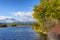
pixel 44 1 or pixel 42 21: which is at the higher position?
pixel 44 1

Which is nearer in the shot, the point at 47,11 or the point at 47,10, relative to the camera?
the point at 47,11

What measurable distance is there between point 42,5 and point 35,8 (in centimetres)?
348

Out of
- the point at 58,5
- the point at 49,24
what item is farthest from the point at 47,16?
the point at 49,24

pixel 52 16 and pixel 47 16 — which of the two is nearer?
pixel 52 16

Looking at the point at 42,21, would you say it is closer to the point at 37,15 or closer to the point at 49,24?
the point at 37,15

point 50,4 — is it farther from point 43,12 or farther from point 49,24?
point 49,24

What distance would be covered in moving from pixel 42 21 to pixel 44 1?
5601 mm

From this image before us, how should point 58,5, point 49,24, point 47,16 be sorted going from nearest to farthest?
point 49,24
point 58,5
point 47,16

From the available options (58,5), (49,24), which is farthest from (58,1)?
(49,24)

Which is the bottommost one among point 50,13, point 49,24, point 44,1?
point 49,24

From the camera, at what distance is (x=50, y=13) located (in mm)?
59531

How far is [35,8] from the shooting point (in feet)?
217

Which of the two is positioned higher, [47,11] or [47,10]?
[47,10]

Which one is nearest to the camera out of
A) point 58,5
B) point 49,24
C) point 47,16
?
point 49,24
